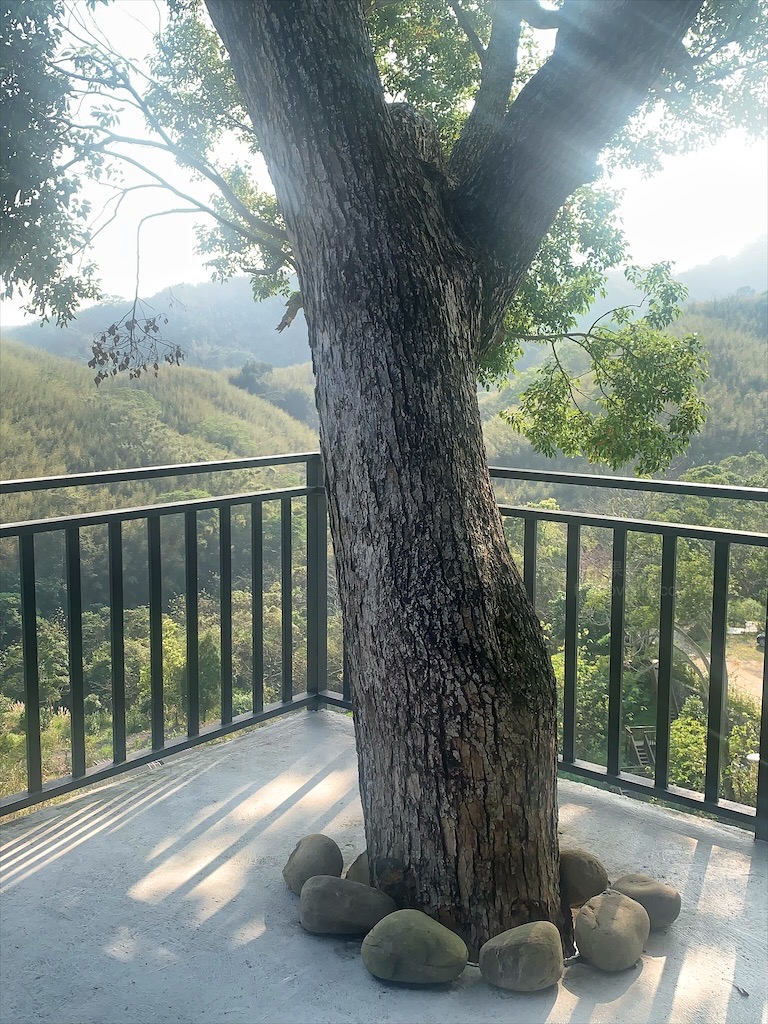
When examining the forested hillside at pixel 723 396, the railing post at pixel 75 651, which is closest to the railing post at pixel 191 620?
the railing post at pixel 75 651

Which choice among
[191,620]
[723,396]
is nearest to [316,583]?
[191,620]

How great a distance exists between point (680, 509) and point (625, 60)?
861 inches

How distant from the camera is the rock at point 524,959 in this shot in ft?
5.69

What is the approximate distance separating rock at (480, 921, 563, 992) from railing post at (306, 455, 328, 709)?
5.70 ft

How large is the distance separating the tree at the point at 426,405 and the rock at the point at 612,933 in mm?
109

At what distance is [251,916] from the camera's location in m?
2.05

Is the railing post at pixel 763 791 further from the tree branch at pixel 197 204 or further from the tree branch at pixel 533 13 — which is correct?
the tree branch at pixel 197 204

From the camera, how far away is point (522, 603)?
2004mm

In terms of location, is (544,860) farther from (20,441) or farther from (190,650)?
(20,441)

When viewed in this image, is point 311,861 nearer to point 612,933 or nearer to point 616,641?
point 612,933

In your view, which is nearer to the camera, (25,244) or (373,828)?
(373,828)

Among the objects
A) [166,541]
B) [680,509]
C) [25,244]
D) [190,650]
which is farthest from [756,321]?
[190,650]

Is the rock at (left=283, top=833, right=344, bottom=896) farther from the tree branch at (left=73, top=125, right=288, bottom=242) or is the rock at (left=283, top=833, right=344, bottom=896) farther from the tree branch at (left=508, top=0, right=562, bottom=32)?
the tree branch at (left=73, top=125, right=288, bottom=242)

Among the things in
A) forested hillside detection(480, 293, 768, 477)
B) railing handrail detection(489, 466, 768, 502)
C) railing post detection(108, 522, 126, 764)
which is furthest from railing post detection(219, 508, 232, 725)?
forested hillside detection(480, 293, 768, 477)
